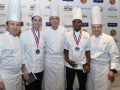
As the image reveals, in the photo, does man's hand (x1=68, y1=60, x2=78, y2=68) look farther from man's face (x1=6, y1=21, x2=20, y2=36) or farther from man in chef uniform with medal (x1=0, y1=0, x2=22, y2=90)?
man's face (x1=6, y1=21, x2=20, y2=36)

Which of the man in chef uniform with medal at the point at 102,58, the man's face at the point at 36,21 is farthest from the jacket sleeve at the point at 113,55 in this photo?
the man's face at the point at 36,21

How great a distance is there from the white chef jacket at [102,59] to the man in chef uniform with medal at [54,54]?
409 millimetres

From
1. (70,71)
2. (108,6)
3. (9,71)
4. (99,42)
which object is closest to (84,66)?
(70,71)

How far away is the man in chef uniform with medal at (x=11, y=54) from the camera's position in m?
1.51

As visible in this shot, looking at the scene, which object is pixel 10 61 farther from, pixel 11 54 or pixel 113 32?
pixel 113 32

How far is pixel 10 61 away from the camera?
1.54 meters

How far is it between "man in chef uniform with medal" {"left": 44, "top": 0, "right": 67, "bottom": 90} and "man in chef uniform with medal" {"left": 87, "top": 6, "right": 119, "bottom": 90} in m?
0.40

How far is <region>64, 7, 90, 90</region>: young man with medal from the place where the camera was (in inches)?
78.9

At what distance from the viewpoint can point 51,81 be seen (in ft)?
6.98

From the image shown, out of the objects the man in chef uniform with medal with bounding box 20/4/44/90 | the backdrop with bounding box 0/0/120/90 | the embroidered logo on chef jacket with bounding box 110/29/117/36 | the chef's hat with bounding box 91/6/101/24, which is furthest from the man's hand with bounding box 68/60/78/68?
the embroidered logo on chef jacket with bounding box 110/29/117/36

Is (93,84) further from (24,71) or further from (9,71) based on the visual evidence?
(9,71)

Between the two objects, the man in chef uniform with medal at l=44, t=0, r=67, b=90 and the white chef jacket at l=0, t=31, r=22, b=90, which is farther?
the man in chef uniform with medal at l=44, t=0, r=67, b=90

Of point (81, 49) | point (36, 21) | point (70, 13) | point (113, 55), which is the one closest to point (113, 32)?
point (70, 13)

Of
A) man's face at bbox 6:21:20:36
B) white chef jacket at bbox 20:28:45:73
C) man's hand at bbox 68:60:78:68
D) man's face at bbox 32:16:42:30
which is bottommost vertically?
man's hand at bbox 68:60:78:68
